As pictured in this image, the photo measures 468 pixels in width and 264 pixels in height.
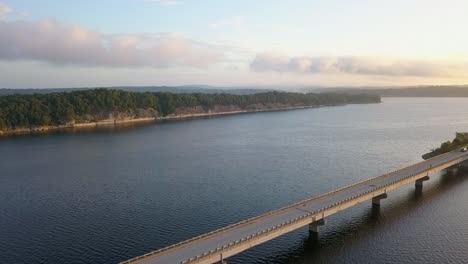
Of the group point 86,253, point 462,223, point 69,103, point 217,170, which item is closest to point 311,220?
point 462,223

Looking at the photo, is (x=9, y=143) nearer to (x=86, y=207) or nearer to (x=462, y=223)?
(x=86, y=207)

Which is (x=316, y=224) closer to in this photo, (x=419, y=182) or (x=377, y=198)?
(x=377, y=198)

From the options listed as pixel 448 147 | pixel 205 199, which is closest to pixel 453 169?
pixel 448 147

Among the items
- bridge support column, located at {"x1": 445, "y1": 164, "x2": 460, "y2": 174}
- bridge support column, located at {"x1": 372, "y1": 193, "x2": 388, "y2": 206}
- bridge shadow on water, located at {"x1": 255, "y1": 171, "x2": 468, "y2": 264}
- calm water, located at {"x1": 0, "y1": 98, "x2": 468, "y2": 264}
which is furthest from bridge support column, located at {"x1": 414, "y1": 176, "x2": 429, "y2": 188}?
bridge support column, located at {"x1": 445, "y1": 164, "x2": 460, "y2": 174}

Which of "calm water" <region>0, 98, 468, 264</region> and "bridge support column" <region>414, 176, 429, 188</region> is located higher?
"bridge support column" <region>414, 176, 429, 188</region>

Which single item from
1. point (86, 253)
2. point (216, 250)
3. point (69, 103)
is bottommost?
point (86, 253)

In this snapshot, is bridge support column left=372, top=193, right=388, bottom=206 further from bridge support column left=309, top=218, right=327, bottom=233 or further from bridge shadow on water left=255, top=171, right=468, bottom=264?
bridge support column left=309, top=218, right=327, bottom=233
